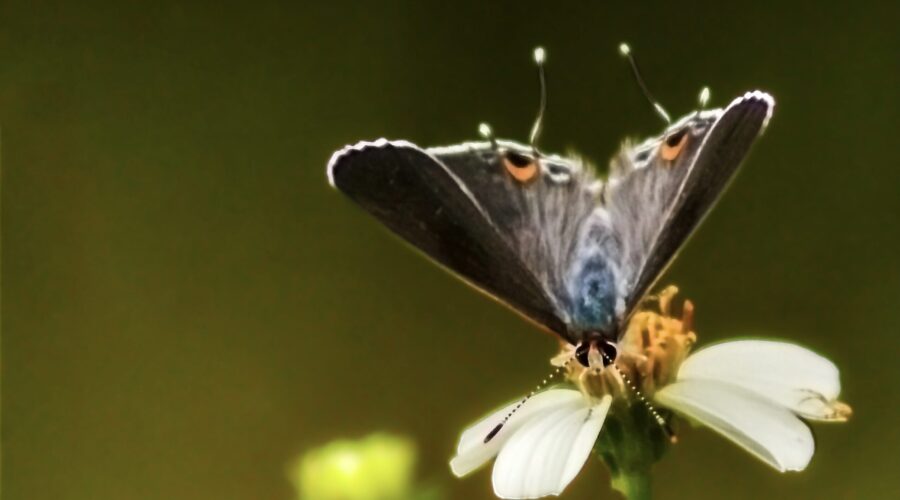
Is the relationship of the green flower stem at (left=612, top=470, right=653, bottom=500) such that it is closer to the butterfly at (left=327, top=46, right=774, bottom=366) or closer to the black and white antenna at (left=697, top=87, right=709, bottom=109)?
the butterfly at (left=327, top=46, right=774, bottom=366)

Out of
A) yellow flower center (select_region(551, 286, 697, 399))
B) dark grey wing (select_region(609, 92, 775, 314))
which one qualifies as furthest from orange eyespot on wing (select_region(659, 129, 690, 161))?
yellow flower center (select_region(551, 286, 697, 399))

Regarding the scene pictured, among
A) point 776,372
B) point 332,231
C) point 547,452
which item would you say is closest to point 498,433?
point 547,452

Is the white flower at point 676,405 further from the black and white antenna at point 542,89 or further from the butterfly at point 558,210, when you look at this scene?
the black and white antenna at point 542,89

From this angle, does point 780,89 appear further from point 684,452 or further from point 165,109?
point 165,109

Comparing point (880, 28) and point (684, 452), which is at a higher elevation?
point (880, 28)

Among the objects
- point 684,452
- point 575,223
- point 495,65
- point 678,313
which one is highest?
point 495,65

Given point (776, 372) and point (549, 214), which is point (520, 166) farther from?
point (776, 372)

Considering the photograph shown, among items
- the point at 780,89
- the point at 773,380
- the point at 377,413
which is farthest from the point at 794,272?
the point at 377,413
